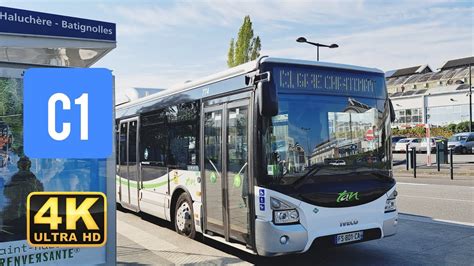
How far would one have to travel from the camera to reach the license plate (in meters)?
6.05

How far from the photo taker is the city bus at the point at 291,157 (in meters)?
5.80

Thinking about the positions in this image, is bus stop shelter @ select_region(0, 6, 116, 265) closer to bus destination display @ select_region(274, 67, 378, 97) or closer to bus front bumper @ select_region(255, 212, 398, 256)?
bus front bumper @ select_region(255, 212, 398, 256)

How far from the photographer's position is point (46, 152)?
2.98 metres

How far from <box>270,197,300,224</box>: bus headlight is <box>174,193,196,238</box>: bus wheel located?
244 centimetres

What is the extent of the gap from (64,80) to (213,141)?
4218 millimetres

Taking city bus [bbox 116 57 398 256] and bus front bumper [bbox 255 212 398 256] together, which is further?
city bus [bbox 116 57 398 256]

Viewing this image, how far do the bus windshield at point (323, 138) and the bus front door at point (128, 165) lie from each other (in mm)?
5267

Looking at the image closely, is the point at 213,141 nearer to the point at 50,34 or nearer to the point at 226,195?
the point at 226,195

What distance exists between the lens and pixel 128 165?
10883 millimetres

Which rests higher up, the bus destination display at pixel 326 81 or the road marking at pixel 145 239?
the bus destination display at pixel 326 81

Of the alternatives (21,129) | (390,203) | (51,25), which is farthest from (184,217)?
(51,25)

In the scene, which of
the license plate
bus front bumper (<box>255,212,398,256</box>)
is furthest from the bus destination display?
the license plate

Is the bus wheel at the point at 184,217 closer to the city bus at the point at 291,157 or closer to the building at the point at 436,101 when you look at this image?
the city bus at the point at 291,157

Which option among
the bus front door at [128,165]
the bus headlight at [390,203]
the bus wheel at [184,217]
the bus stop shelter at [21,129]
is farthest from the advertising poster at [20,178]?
the bus front door at [128,165]
